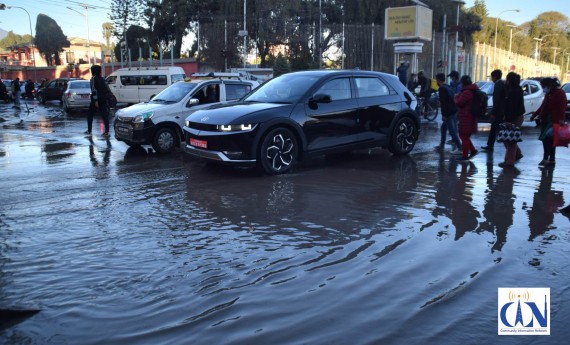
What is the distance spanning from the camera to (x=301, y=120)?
8805 millimetres

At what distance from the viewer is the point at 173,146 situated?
11453mm

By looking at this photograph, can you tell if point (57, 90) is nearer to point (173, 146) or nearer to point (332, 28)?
point (332, 28)

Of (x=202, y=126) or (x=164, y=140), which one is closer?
(x=202, y=126)

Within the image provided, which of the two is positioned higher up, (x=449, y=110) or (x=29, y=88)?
(x=29, y=88)

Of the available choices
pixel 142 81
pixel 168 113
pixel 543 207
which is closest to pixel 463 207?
pixel 543 207

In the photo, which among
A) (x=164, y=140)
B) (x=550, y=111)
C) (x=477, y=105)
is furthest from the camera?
(x=164, y=140)

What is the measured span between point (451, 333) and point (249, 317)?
1.34 metres

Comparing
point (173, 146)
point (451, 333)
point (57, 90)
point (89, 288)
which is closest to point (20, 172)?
point (173, 146)

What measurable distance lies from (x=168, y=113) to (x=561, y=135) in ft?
24.5

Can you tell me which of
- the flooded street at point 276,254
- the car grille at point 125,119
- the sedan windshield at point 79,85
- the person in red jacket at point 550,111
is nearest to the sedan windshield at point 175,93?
the car grille at point 125,119

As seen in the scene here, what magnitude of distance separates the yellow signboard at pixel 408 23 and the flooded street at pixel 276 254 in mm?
29709

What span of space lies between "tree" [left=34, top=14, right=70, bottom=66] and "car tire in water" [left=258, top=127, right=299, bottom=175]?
86627 mm

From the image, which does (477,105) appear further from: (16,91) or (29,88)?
(29,88)

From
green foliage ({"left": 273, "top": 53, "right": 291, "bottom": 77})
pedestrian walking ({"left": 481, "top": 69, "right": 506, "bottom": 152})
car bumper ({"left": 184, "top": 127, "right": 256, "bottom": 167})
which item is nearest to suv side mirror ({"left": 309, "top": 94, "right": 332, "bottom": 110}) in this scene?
car bumper ({"left": 184, "top": 127, "right": 256, "bottom": 167})
